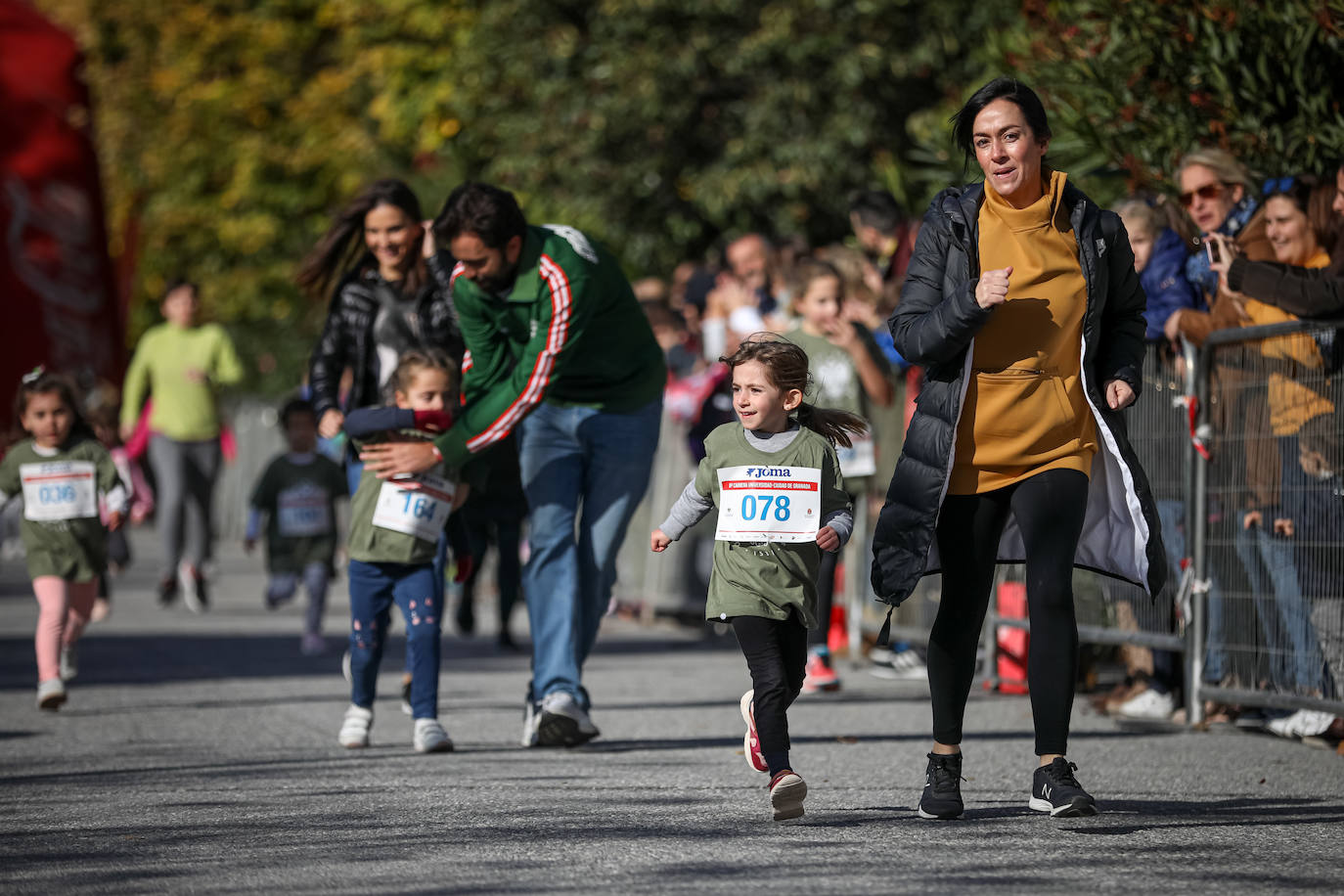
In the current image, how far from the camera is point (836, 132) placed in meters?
21.6

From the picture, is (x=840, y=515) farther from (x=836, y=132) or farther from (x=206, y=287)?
(x=206, y=287)

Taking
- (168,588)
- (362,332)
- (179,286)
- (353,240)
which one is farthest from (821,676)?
(179,286)

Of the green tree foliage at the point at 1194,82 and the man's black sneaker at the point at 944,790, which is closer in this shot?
the man's black sneaker at the point at 944,790

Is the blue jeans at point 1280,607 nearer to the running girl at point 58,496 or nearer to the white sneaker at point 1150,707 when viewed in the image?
the white sneaker at point 1150,707

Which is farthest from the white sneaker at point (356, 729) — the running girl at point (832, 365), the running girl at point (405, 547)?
the running girl at point (832, 365)

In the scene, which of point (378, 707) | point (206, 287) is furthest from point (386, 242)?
point (206, 287)

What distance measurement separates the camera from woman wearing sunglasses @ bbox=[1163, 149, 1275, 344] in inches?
340

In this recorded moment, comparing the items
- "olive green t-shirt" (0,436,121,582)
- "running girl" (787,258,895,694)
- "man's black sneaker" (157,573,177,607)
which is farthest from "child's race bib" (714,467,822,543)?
"man's black sneaker" (157,573,177,607)

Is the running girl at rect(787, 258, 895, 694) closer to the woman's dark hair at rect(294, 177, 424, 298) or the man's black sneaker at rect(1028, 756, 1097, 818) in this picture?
the woman's dark hair at rect(294, 177, 424, 298)

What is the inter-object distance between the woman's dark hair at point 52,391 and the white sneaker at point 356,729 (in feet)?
8.48

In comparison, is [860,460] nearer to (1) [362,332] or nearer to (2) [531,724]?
(1) [362,332]

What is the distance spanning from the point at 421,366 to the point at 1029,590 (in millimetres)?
3014

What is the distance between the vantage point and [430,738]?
7887 millimetres

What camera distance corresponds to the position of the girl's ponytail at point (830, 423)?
21.1 feet
